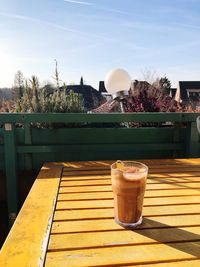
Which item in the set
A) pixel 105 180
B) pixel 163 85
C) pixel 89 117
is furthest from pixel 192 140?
pixel 163 85

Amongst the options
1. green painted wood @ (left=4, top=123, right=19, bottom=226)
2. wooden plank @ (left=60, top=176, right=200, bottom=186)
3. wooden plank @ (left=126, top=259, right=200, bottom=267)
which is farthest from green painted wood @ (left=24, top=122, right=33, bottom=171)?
wooden plank @ (left=126, top=259, right=200, bottom=267)

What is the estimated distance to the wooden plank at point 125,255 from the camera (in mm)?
720

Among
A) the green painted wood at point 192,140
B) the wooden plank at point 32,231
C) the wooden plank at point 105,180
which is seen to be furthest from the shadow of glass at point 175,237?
the green painted wood at point 192,140

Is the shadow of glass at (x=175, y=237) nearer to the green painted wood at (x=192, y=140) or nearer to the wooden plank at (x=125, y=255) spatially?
the wooden plank at (x=125, y=255)

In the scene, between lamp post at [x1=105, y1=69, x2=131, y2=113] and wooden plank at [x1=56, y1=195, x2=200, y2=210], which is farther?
lamp post at [x1=105, y1=69, x2=131, y2=113]

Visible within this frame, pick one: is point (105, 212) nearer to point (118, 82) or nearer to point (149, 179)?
point (149, 179)

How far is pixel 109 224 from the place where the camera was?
93 centimetres

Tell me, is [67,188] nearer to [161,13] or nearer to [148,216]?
[148,216]

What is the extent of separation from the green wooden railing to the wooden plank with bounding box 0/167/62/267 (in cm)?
84

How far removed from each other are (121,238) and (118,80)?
1.27 m

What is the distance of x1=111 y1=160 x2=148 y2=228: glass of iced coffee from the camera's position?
891mm

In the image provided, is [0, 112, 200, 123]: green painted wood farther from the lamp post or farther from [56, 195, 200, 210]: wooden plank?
[56, 195, 200, 210]: wooden plank

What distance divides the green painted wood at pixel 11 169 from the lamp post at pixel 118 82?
2.68 ft

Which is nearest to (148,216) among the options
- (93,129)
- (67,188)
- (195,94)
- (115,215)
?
(115,215)
